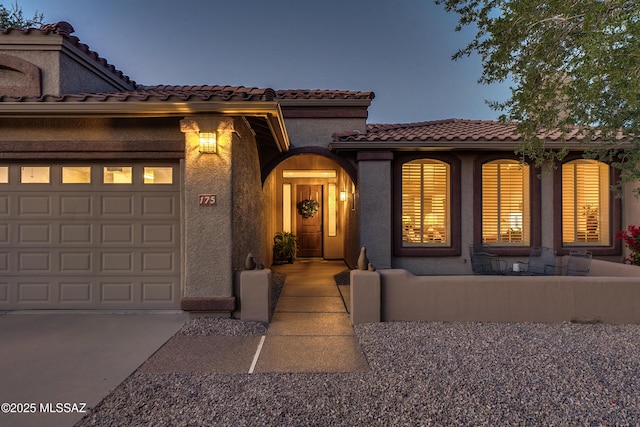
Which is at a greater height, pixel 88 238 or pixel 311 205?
pixel 311 205

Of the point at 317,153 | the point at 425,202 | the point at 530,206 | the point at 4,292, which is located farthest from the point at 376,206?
the point at 4,292

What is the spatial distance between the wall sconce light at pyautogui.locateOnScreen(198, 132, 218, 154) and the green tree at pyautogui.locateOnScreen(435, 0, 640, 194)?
156 inches

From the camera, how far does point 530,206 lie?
26.8 ft

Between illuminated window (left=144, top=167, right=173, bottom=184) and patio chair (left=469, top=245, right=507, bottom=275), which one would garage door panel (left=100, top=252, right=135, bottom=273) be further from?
patio chair (left=469, top=245, right=507, bottom=275)

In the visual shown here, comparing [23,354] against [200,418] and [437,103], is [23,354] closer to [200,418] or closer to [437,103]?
[200,418]

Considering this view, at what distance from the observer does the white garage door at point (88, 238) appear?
5.68 metres

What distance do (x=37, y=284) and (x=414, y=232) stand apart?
7.34 metres

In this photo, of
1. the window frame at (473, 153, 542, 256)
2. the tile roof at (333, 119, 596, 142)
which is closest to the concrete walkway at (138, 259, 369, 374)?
the tile roof at (333, 119, 596, 142)

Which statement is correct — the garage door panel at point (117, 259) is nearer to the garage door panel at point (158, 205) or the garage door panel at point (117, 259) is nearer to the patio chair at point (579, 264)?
the garage door panel at point (158, 205)

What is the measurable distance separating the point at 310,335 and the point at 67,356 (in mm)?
2899

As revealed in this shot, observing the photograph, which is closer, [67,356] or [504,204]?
[67,356]

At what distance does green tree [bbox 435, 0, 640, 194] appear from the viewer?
3841 millimetres

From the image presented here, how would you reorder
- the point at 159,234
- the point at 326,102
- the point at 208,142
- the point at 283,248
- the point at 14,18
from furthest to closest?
the point at 14,18, the point at 283,248, the point at 326,102, the point at 159,234, the point at 208,142

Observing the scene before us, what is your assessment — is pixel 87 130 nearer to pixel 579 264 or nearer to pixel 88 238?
pixel 88 238
